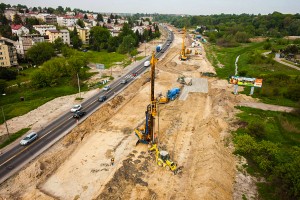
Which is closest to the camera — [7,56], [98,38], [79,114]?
[79,114]

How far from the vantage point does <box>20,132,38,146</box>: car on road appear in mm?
33812

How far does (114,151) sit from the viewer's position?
3366 cm

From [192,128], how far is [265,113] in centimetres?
1456

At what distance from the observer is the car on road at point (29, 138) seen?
33.8 m

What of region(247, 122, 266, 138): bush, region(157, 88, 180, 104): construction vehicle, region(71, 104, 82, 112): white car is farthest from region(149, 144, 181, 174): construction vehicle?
region(71, 104, 82, 112): white car

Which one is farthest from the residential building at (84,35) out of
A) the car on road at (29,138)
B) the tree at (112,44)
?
the car on road at (29,138)

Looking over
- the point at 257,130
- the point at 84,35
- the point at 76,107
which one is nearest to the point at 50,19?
the point at 84,35

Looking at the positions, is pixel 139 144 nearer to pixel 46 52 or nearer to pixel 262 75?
pixel 262 75

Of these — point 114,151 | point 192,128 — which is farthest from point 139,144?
point 192,128

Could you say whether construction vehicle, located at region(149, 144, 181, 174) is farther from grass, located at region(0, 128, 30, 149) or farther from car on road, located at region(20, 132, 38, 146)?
grass, located at region(0, 128, 30, 149)

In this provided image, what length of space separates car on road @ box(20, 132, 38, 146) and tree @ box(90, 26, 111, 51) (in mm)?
84031

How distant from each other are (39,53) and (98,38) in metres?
36.9

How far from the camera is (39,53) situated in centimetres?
8644

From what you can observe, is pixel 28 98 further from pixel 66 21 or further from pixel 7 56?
pixel 66 21
